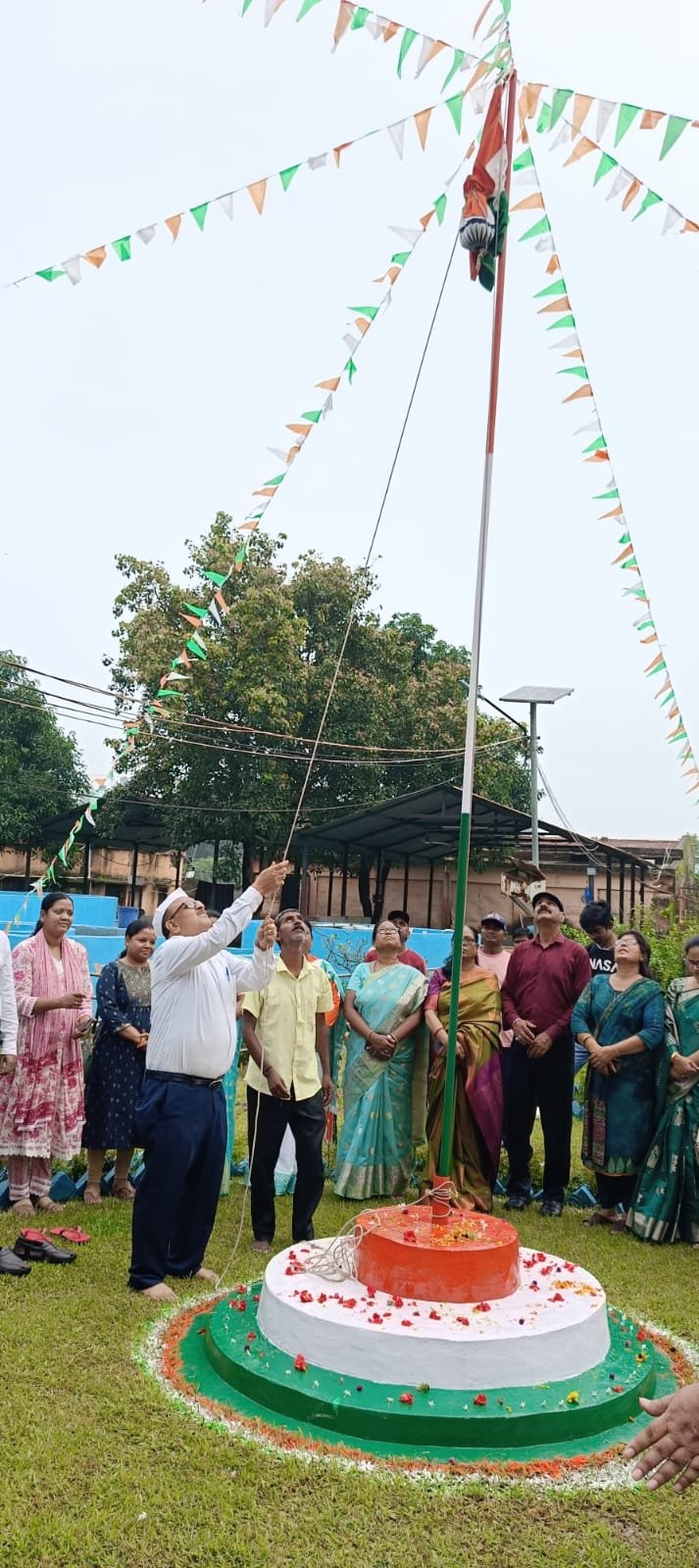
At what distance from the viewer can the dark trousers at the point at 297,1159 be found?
20.1 ft

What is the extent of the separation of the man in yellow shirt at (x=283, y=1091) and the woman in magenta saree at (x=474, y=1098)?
41.4 inches

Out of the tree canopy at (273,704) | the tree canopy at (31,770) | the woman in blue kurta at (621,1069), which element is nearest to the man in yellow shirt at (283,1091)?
the woman in blue kurta at (621,1069)

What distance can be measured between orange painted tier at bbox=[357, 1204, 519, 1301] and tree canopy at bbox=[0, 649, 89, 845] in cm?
2753

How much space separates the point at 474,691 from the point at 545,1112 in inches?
142

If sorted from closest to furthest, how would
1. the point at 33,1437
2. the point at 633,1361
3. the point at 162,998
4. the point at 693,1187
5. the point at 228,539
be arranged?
the point at 33,1437, the point at 633,1361, the point at 162,998, the point at 693,1187, the point at 228,539

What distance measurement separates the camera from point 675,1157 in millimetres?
6781

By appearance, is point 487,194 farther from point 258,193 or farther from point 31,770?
point 31,770

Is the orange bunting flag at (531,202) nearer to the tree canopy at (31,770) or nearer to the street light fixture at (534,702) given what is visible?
the street light fixture at (534,702)

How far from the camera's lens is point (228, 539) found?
81.1ft

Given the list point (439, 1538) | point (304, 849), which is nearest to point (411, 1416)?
point (439, 1538)

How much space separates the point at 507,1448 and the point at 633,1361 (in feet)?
2.91

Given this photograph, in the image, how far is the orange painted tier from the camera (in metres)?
4.62

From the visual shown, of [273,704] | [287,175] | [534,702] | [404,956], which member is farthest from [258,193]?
[273,704]

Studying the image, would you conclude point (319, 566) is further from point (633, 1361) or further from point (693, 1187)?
point (633, 1361)
